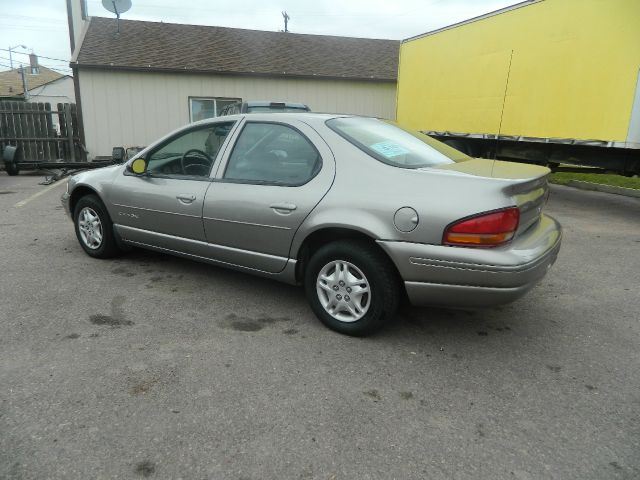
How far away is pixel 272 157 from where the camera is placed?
3.67 meters

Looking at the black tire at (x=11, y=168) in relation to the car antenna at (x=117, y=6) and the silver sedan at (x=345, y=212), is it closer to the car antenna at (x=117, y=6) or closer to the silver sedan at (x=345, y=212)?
the car antenna at (x=117, y=6)

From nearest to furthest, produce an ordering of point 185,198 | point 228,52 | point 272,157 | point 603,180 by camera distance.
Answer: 1. point 272,157
2. point 185,198
3. point 603,180
4. point 228,52

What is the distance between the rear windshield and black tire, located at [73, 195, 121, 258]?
2487 mm

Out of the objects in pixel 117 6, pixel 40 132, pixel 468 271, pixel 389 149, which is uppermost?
pixel 117 6

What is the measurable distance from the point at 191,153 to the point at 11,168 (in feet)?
34.0

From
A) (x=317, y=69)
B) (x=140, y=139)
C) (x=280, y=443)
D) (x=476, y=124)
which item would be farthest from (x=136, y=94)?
(x=280, y=443)

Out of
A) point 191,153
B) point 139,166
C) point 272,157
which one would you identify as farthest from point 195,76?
point 272,157

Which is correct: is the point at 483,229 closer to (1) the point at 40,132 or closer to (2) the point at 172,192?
(2) the point at 172,192

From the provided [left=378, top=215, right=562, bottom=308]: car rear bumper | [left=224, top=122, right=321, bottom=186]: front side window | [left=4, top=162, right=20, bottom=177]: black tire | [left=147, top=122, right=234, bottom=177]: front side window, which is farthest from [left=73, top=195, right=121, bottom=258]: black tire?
[left=4, top=162, right=20, bottom=177]: black tire

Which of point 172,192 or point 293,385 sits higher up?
point 172,192

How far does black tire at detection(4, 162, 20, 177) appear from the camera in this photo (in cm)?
1211

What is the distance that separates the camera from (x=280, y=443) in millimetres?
2256

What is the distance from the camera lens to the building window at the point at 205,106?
15047mm

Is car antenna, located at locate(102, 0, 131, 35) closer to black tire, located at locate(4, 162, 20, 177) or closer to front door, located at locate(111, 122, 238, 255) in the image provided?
black tire, located at locate(4, 162, 20, 177)
